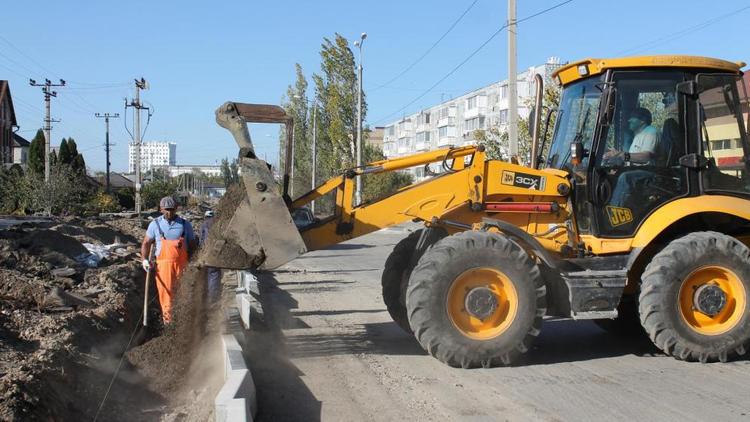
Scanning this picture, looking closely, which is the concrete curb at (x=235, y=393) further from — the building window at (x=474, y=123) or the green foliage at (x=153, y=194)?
the building window at (x=474, y=123)

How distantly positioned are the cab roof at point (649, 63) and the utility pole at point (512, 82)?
8.66 m

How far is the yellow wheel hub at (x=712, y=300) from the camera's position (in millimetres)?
7230

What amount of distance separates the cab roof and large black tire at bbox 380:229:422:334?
8.35 ft

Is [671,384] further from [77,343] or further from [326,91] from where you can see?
[326,91]

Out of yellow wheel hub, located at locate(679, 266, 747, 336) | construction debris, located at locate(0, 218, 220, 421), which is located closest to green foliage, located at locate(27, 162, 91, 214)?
construction debris, located at locate(0, 218, 220, 421)

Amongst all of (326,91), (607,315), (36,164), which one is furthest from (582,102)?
(36,164)

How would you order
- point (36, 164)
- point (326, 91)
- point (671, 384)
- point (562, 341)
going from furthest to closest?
1. point (36, 164)
2. point (326, 91)
3. point (562, 341)
4. point (671, 384)

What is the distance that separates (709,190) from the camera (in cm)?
761

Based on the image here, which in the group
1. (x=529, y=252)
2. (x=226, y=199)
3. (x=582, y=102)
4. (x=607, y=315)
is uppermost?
(x=582, y=102)

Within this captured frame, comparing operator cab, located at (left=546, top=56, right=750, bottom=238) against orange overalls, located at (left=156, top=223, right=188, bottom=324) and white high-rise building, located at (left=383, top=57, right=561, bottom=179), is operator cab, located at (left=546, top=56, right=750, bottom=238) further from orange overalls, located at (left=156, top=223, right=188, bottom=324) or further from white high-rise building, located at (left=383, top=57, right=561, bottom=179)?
white high-rise building, located at (left=383, top=57, right=561, bottom=179)

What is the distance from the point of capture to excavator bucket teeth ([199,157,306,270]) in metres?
6.77

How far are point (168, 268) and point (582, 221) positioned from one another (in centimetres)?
464

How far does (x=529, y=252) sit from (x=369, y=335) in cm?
244

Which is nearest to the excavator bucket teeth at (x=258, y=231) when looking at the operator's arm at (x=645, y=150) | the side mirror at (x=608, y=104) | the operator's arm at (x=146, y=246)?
the operator's arm at (x=146, y=246)
